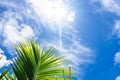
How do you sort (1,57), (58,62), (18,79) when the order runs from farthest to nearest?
(58,62), (18,79), (1,57)

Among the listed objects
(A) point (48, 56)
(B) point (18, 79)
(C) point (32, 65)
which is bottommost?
(B) point (18, 79)

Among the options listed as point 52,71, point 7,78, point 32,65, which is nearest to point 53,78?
point 52,71

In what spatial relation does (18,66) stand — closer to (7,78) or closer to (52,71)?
(7,78)

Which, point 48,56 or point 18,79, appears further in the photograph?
point 48,56

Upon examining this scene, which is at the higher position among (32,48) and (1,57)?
(32,48)

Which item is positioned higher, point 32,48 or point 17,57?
point 32,48

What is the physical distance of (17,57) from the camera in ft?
17.2

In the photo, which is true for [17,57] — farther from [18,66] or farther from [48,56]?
[48,56]

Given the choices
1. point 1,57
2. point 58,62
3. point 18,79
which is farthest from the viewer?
point 58,62

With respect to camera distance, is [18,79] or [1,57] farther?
[18,79]

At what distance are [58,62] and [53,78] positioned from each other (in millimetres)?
382

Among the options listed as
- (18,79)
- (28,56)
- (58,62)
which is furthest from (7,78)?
(58,62)

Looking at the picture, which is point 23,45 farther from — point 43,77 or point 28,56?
point 43,77

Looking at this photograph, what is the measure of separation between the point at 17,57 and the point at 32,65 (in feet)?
1.04
